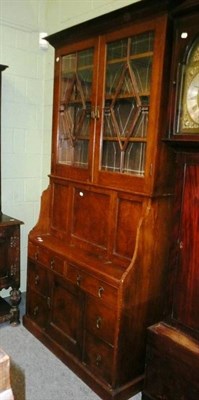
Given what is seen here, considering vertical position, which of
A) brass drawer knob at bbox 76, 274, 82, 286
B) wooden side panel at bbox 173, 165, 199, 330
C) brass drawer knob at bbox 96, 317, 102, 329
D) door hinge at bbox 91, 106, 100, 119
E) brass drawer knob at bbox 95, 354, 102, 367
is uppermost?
door hinge at bbox 91, 106, 100, 119

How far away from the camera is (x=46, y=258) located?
2.44m

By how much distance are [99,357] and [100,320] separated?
23 cm

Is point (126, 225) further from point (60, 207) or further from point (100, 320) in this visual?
point (60, 207)

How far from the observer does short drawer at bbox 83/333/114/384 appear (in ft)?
6.40

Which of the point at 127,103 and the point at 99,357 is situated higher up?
the point at 127,103

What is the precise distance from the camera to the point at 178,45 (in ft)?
5.47

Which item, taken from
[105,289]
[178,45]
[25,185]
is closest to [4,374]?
[105,289]

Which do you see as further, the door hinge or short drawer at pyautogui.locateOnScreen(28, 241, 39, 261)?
short drawer at pyautogui.locateOnScreen(28, 241, 39, 261)

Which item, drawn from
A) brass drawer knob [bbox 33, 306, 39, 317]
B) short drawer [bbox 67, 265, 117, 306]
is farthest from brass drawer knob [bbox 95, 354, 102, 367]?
brass drawer knob [bbox 33, 306, 39, 317]

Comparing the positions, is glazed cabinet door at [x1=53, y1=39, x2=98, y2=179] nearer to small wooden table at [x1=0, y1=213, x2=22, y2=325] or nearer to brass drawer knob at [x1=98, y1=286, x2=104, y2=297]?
small wooden table at [x1=0, y1=213, x2=22, y2=325]

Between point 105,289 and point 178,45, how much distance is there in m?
1.31

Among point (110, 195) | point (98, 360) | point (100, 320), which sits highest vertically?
point (110, 195)

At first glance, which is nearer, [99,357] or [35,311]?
[99,357]

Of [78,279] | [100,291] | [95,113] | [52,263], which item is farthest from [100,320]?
[95,113]
